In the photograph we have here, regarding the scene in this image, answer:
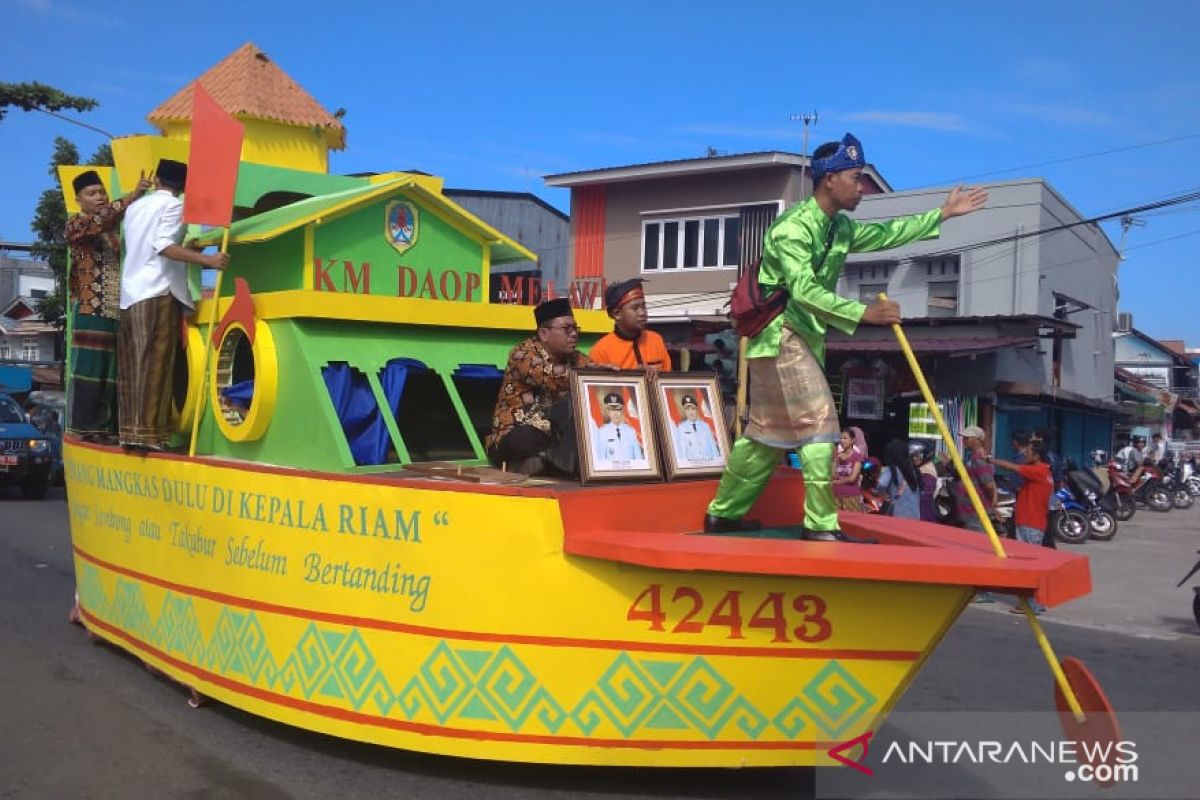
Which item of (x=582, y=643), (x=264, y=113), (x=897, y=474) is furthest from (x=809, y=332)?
(x=897, y=474)

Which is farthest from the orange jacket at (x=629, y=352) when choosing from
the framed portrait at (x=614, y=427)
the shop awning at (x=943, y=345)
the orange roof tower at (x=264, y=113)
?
the shop awning at (x=943, y=345)

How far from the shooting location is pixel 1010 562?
3.38 metres

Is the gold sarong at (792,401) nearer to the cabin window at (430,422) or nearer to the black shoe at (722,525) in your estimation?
the black shoe at (722,525)

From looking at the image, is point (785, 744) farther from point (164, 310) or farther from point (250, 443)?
point (164, 310)

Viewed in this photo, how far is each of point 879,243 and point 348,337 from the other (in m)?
2.50

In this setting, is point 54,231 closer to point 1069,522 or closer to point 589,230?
point 589,230

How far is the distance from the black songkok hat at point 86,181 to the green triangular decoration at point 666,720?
4.83 meters

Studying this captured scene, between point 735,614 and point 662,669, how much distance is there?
35cm

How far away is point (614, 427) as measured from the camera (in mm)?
4316

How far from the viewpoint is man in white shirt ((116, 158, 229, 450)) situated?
5.53m

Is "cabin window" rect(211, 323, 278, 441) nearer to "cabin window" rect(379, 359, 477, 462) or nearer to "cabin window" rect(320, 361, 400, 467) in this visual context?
"cabin window" rect(320, 361, 400, 467)

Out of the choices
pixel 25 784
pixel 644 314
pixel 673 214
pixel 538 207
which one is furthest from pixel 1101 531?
pixel 538 207

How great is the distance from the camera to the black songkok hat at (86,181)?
632cm

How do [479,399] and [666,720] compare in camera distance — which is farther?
[479,399]
